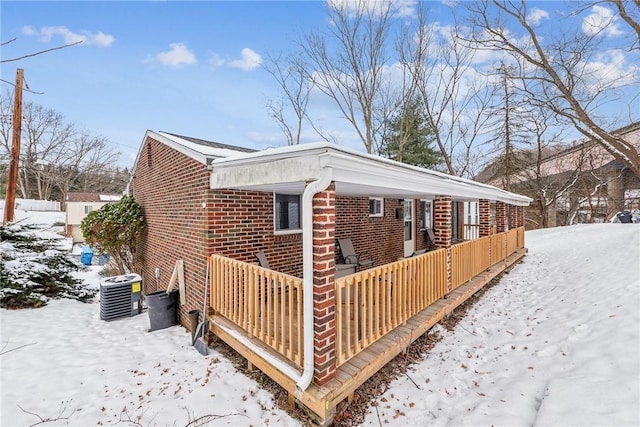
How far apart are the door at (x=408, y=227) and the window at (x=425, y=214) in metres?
0.83

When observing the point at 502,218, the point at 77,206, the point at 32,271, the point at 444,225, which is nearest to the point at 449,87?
the point at 502,218

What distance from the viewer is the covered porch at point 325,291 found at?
9.82 ft

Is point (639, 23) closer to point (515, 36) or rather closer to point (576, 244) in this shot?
point (515, 36)

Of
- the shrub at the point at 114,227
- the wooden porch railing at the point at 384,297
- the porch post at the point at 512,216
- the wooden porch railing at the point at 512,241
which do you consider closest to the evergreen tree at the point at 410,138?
the porch post at the point at 512,216

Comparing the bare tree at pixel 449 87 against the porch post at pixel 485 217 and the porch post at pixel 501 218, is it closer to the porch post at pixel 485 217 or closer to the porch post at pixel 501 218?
the porch post at pixel 501 218

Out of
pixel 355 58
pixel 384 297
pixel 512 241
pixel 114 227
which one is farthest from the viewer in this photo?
pixel 355 58

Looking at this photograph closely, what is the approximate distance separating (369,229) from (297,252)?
3460 millimetres

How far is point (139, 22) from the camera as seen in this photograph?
303 inches

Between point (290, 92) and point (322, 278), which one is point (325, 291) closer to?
point (322, 278)

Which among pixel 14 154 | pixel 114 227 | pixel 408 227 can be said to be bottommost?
Answer: pixel 408 227

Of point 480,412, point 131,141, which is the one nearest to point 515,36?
point 480,412

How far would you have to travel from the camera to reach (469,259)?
677 cm

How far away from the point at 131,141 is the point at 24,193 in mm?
14001

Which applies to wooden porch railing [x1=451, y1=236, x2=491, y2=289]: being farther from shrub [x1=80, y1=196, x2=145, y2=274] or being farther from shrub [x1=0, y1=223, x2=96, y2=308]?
shrub [x1=0, y1=223, x2=96, y2=308]
